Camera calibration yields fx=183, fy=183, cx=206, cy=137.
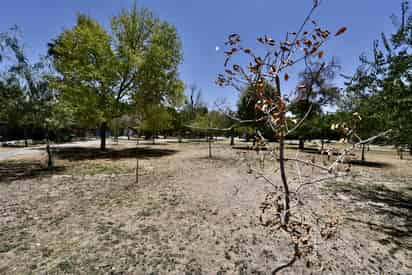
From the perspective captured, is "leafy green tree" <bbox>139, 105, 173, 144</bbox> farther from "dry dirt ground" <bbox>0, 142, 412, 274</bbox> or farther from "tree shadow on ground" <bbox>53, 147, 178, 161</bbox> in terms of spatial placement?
"dry dirt ground" <bbox>0, 142, 412, 274</bbox>

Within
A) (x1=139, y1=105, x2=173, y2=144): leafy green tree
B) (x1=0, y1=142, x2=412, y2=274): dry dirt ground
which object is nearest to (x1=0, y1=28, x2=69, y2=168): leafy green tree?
(x1=0, y1=142, x2=412, y2=274): dry dirt ground

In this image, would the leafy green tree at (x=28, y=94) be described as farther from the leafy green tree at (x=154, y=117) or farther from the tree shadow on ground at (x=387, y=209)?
the tree shadow on ground at (x=387, y=209)

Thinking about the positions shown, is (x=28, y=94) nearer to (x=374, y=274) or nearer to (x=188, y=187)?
(x=188, y=187)

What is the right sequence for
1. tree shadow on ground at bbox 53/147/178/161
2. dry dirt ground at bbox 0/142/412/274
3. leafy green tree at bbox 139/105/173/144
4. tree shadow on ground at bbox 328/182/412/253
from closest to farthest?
dry dirt ground at bbox 0/142/412/274 → tree shadow on ground at bbox 328/182/412/253 → tree shadow on ground at bbox 53/147/178/161 → leafy green tree at bbox 139/105/173/144

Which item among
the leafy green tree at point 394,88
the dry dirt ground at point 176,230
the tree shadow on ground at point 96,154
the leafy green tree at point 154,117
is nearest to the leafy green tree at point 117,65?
the leafy green tree at point 154,117

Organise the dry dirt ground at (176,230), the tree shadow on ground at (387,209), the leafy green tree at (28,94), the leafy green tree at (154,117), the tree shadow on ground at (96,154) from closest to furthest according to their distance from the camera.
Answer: the dry dirt ground at (176,230)
the tree shadow on ground at (387,209)
the leafy green tree at (28,94)
the tree shadow on ground at (96,154)
the leafy green tree at (154,117)

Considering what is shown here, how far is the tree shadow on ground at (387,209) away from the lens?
123 inches

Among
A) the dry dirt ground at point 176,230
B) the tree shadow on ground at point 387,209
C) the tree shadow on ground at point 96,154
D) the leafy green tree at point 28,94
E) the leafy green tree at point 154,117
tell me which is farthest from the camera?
the leafy green tree at point 154,117

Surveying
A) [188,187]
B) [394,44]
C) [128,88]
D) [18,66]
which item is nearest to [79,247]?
[188,187]

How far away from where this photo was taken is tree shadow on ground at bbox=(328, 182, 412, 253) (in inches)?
123

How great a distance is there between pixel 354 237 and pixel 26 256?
496 cm

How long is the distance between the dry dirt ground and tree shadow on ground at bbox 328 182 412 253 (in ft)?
0.08

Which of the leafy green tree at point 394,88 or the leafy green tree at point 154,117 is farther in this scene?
the leafy green tree at point 154,117

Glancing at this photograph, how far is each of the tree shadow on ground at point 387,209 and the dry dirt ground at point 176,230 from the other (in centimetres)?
3
